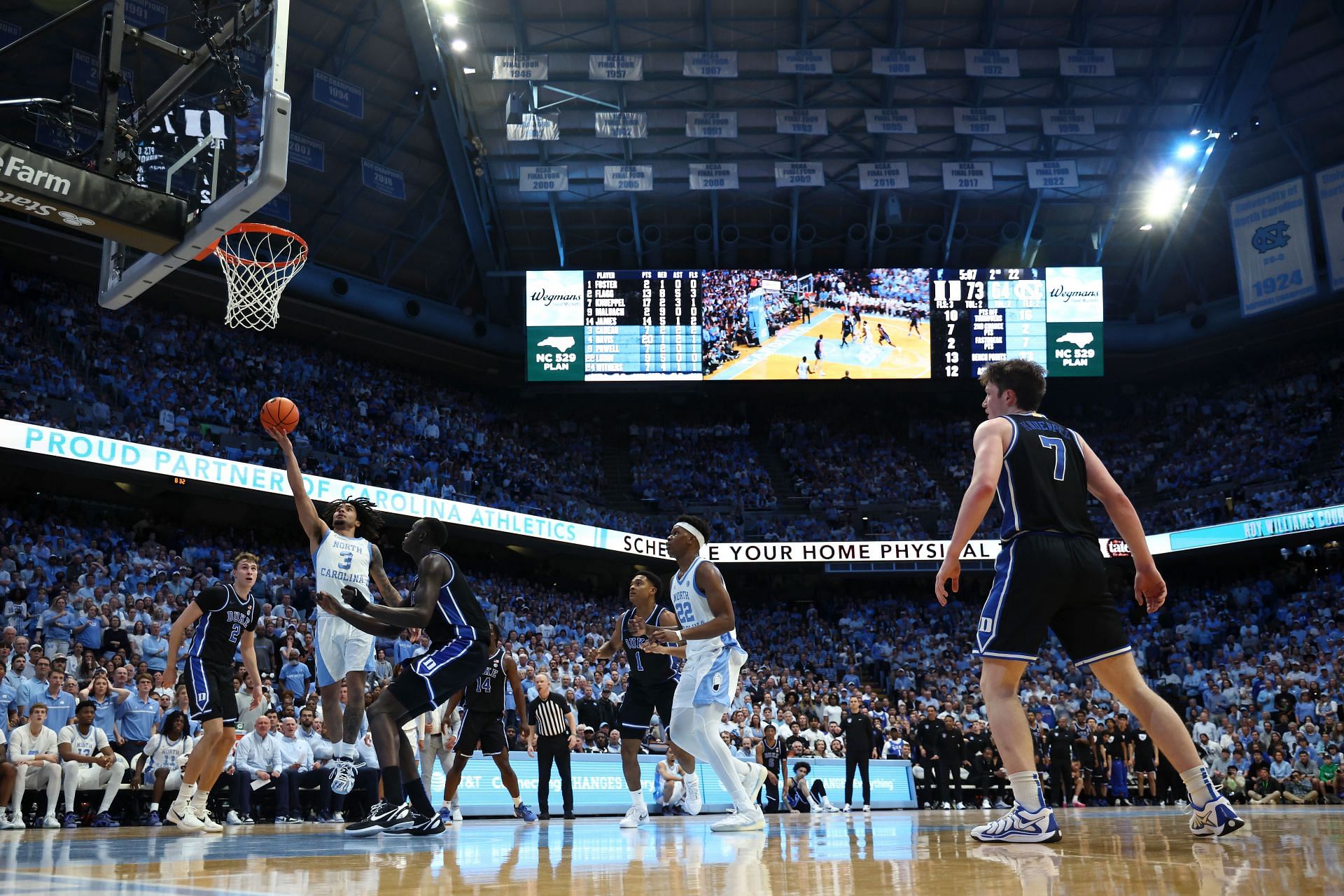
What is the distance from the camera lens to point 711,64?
23891mm

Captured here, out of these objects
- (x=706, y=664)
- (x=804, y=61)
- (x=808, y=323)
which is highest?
(x=804, y=61)

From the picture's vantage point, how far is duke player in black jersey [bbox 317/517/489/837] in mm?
6719

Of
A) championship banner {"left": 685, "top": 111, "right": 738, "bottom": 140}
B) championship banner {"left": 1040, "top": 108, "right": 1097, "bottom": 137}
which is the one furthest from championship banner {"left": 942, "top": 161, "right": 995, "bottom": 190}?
championship banner {"left": 685, "top": 111, "right": 738, "bottom": 140}

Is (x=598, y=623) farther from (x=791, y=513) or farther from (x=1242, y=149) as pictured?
(x=1242, y=149)

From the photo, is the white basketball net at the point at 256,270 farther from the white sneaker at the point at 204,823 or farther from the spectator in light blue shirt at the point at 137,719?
the white sneaker at the point at 204,823

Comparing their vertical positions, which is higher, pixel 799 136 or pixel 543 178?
pixel 799 136

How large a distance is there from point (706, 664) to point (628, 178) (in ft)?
68.0

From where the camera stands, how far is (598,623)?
27109 millimetres

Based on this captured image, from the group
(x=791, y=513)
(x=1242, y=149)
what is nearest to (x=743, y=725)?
(x=791, y=513)

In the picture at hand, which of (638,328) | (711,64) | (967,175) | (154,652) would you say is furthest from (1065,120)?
(154,652)

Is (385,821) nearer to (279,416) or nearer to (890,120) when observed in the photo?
(279,416)

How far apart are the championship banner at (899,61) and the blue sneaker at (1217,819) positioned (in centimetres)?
2129

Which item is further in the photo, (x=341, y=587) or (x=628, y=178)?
(x=628, y=178)

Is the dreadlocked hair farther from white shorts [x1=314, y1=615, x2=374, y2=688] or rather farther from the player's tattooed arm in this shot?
white shorts [x1=314, y1=615, x2=374, y2=688]
